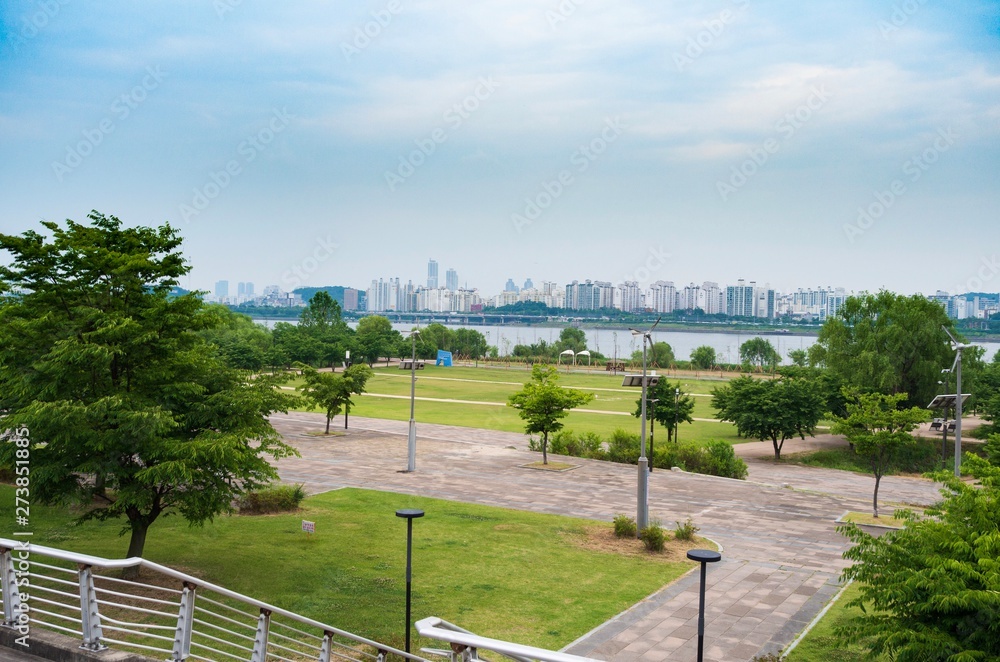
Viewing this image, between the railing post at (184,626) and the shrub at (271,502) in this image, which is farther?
the shrub at (271,502)

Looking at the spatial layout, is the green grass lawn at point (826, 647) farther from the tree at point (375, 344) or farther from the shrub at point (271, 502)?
the tree at point (375, 344)

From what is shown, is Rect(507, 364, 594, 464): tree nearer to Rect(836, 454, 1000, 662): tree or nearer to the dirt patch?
the dirt patch

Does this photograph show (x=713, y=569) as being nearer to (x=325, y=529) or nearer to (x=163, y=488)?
(x=325, y=529)

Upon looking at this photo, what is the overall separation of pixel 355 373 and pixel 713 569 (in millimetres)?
26075

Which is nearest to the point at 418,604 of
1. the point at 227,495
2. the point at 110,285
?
the point at 227,495

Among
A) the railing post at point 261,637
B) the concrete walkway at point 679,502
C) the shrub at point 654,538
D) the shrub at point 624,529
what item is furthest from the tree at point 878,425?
the railing post at point 261,637

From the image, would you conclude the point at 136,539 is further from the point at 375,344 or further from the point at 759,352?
the point at 759,352

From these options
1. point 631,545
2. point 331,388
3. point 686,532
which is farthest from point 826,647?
point 331,388

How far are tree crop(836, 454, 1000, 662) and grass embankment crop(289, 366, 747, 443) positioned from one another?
3418 cm

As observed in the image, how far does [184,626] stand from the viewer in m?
7.39

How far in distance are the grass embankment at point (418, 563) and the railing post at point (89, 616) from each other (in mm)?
7290

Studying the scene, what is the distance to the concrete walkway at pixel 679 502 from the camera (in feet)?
51.7

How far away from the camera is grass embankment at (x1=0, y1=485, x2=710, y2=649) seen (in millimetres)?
15852

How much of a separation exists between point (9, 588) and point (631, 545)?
652 inches
